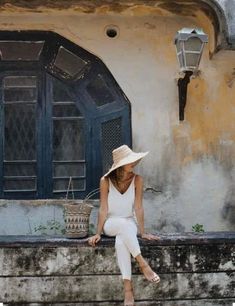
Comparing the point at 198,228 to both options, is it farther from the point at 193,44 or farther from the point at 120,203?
the point at 193,44

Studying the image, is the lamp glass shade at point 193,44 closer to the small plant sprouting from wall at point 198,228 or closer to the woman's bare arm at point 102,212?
the woman's bare arm at point 102,212

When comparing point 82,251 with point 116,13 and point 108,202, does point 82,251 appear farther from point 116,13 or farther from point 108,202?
point 116,13

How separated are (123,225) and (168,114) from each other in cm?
211

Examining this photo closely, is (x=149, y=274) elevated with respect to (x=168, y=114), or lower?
lower

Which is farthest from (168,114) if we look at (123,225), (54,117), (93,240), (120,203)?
(93,240)

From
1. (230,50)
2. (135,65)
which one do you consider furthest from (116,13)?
(230,50)

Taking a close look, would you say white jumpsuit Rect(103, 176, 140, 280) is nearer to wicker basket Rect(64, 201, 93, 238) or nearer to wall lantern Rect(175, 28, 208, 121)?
wicker basket Rect(64, 201, 93, 238)

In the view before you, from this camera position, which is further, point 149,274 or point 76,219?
point 76,219

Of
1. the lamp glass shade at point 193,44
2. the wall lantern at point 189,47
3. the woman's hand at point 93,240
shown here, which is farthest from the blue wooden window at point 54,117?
the woman's hand at point 93,240

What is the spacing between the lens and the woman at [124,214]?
240 inches

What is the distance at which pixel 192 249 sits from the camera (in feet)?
21.4

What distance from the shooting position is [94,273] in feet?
21.0

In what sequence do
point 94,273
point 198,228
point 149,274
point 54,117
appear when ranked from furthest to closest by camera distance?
point 54,117, point 198,228, point 94,273, point 149,274

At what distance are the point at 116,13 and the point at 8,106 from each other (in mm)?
1736
